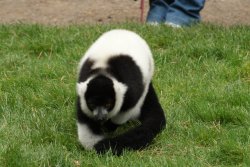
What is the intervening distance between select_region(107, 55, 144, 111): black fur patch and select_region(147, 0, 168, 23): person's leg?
4.52m

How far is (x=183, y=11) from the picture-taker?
944 centimetres

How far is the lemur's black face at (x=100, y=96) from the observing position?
4.81m

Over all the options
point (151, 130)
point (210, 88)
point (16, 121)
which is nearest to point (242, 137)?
point (151, 130)

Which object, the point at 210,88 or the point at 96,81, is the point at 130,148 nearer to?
the point at 96,81

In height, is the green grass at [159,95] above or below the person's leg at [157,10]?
above

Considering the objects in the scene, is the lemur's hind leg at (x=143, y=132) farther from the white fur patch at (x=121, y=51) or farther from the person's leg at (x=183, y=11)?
the person's leg at (x=183, y=11)

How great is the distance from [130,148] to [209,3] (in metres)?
6.98

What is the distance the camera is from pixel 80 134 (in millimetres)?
5117

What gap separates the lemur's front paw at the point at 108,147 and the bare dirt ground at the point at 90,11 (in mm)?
5315

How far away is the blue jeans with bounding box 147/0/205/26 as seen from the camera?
9.30m

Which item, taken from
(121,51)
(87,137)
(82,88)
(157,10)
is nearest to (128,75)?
(121,51)

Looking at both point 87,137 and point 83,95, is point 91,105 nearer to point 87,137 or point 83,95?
point 83,95

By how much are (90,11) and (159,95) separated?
193 inches

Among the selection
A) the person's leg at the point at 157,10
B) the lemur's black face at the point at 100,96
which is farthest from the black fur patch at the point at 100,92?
the person's leg at the point at 157,10
